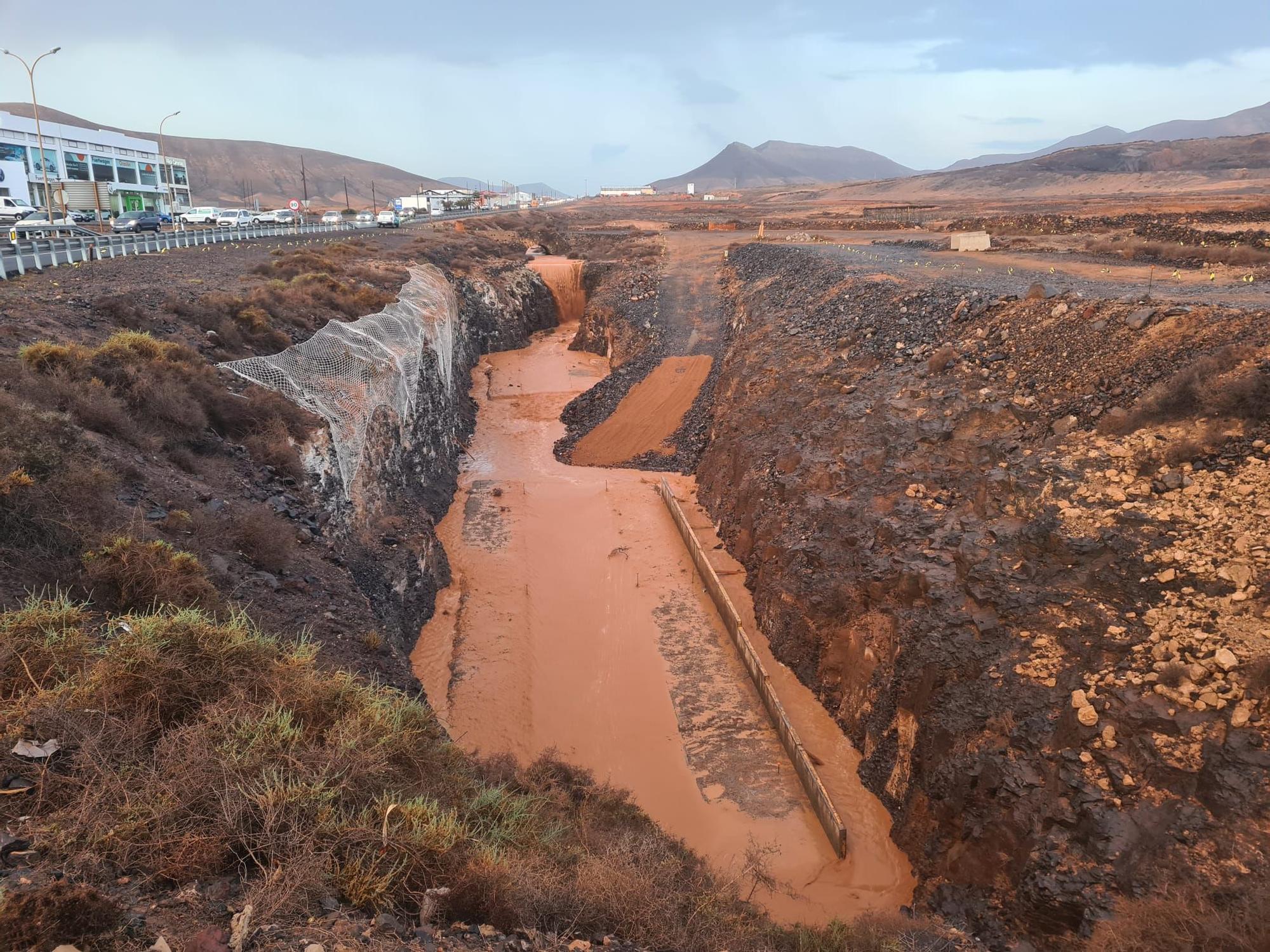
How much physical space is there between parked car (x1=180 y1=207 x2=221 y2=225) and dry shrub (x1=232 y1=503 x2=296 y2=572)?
5613cm

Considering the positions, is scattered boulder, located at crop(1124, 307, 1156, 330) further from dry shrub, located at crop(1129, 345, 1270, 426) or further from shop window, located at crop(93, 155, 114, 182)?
shop window, located at crop(93, 155, 114, 182)

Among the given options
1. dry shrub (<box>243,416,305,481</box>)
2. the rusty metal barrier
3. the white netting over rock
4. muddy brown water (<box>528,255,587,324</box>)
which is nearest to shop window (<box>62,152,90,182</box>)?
muddy brown water (<box>528,255,587,324</box>)

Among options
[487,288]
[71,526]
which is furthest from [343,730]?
[487,288]

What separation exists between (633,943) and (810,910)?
16.6 feet

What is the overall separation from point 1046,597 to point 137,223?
162 ft

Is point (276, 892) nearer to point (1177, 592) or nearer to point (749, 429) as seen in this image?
point (1177, 592)

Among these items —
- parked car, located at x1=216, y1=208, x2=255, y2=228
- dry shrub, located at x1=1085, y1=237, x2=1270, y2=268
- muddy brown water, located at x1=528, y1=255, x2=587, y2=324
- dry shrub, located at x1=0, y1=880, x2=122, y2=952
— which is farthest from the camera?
parked car, located at x1=216, y1=208, x2=255, y2=228

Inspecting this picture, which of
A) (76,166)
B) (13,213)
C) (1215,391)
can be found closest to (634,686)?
(1215,391)

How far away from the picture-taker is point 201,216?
196 feet

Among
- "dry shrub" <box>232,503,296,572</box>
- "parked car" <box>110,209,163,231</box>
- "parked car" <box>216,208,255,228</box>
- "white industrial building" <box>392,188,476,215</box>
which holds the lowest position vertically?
"dry shrub" <box>232,503,296,572</box>

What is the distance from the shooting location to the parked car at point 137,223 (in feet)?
136

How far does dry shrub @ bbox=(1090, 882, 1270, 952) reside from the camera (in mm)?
5766

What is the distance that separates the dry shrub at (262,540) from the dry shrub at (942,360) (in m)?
13.5

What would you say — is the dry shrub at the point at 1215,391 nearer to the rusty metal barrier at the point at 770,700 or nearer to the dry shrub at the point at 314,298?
the rusty metal barrier at the point at 770,700
